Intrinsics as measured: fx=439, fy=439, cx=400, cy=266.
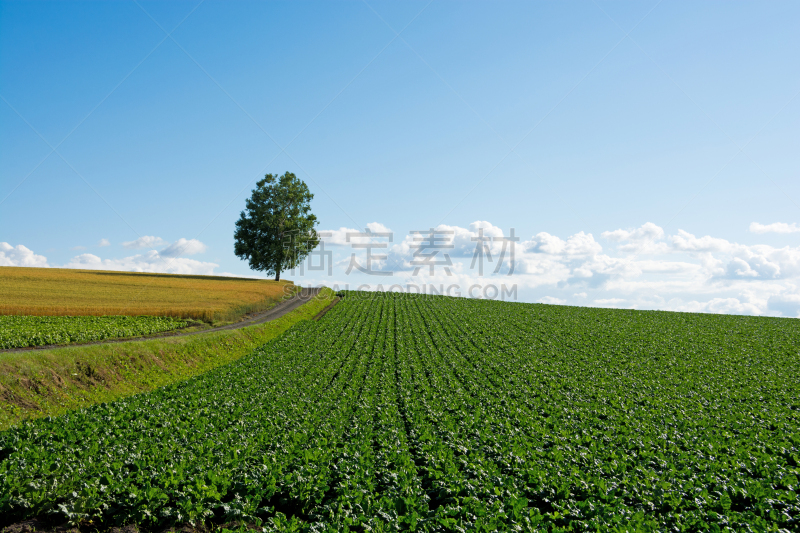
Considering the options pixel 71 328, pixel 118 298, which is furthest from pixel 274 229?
pixel 71 328

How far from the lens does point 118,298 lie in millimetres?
43344

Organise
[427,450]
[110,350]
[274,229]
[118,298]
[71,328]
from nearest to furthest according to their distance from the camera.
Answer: [427,450] < [110,350] < [71,328] < [118,298] < [274,229]

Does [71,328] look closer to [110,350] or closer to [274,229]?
[110,350]

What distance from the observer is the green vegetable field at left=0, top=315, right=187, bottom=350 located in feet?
75.0

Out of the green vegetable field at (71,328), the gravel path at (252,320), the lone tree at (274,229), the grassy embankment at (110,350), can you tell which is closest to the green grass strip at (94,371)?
the grassy embankment at (110,350)

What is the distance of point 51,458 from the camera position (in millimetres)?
9734

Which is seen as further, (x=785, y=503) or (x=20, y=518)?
(x=785, y=503)

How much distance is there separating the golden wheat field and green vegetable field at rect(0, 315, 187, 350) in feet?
7.69

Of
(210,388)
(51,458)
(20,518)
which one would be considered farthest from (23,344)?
(20,518)

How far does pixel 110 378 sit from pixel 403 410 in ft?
44.6

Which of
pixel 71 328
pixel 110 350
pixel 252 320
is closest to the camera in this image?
pixel 110 350

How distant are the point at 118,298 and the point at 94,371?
28215 mm

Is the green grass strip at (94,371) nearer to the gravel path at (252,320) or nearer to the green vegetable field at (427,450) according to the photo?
the gravel path at (252,320)

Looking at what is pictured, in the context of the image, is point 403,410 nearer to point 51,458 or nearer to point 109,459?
point 109,459
